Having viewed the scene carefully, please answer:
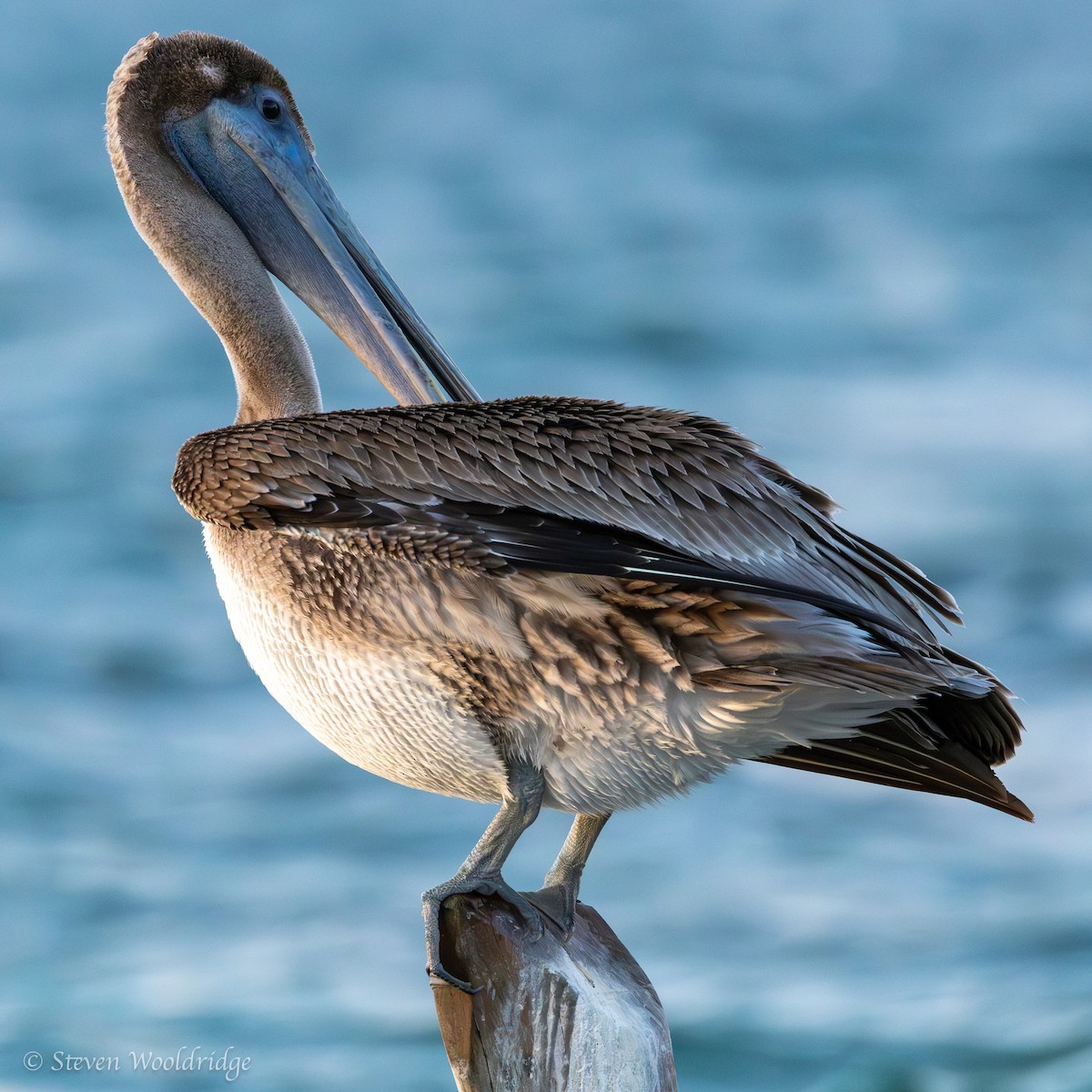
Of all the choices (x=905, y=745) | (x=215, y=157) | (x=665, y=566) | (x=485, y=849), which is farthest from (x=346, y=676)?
(x=215, y=157)

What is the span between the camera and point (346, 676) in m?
3.50

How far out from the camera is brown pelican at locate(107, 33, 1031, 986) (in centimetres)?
326

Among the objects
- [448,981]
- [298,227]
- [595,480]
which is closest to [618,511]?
[595,480]

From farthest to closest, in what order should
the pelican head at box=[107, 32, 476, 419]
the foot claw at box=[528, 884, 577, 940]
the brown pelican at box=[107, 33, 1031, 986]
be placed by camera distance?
the pelican head at box=[107, 32, 476, 419] < the foot claw at box=[528, 884, 577, 940] < the brown pelican at box=[107, 33, 1031, 986]

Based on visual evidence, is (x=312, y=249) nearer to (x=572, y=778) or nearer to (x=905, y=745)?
(x=572, y=778)

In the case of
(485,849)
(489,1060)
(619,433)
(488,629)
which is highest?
(619,433)

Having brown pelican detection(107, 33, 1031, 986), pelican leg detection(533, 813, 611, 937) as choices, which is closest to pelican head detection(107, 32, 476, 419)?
brown pelican detection(107, 33, 1031, 986)

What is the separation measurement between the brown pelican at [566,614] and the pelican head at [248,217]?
2.00 feet

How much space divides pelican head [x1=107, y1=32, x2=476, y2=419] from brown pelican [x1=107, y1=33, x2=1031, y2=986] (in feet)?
2.00

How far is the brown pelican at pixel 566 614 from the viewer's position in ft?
10.7

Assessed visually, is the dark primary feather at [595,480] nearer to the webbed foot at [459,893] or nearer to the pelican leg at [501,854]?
the pelican leg at [501,854]

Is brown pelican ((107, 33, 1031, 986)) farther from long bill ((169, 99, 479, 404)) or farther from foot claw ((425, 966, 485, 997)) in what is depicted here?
long bill ((169, 99, 479, 404))

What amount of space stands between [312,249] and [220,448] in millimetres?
960

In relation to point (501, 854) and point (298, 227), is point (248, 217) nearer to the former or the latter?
point (298, 227)
